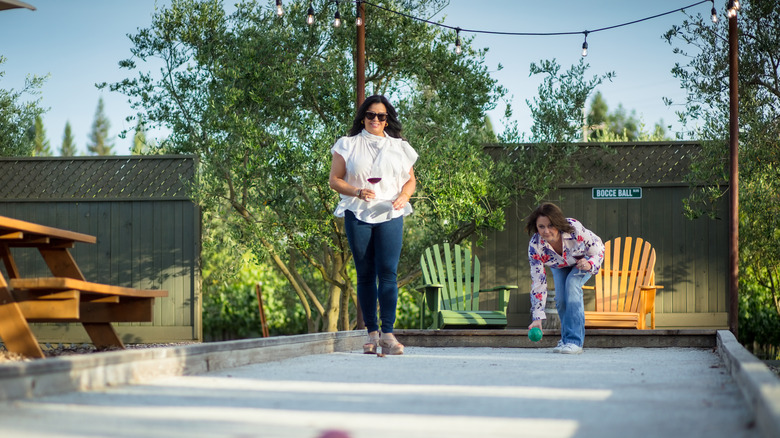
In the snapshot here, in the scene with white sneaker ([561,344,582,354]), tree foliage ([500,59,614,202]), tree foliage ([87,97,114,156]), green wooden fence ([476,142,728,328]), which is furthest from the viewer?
tree foliage ([87,97,114,156])

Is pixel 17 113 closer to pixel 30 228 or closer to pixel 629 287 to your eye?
pixel 30 228

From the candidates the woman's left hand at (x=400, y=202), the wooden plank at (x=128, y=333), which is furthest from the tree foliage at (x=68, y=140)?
the woman's left hand at (x=400, y=202)

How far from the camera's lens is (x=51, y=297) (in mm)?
4027

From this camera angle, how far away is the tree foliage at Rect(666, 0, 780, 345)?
865 cm

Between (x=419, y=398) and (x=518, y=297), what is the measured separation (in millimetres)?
6808

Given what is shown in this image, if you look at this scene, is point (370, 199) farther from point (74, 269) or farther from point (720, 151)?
point (720, 151)

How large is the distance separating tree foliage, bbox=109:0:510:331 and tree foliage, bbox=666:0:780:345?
2224 mm

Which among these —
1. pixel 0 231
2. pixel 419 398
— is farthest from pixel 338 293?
pixel 419 398

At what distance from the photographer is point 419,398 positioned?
2631 mm

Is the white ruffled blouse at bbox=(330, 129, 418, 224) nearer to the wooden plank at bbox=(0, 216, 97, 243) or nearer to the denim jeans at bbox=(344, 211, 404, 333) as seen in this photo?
the denim jeans at bbox=(344, 211, 404, 333)

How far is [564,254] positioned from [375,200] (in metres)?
1.52

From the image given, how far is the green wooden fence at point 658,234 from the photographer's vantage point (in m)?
9.17

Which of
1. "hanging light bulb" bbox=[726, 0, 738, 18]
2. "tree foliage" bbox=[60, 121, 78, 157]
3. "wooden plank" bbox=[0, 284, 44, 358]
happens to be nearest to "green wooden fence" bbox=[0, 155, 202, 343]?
"wooden plank" bbox=[0, 284, 44, 358]

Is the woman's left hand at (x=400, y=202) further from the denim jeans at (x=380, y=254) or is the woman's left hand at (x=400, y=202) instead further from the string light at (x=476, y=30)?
the string light at (x=476, y=30)
